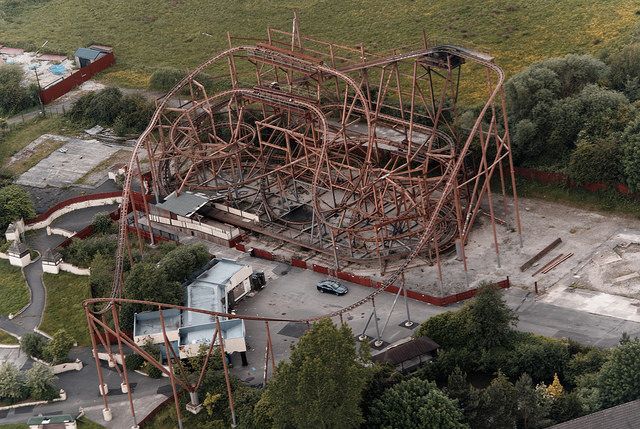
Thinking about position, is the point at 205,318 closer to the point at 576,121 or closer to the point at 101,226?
the point at 101,226

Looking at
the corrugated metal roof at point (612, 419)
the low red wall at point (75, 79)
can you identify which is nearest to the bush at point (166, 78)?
the low red wall at point (75, 79)

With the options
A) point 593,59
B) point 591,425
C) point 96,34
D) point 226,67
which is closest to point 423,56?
point 593,59

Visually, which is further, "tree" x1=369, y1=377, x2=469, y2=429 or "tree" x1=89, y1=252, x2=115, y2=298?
"tree" x1=89, y1=252, x2=115, y2=298

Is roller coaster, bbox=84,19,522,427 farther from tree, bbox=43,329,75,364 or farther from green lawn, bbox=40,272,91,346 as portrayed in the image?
tree, bbox=43,329,75,364

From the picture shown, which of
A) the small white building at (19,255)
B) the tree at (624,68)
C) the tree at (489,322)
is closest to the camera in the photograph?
the tree at (489,322)

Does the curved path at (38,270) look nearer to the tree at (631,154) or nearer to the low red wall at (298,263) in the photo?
the low red wall at (298,263)

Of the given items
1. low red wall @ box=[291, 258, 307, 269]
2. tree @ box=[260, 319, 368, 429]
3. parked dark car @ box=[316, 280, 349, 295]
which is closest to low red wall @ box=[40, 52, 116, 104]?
low red wall @ box=[291, 258, 307, 269]

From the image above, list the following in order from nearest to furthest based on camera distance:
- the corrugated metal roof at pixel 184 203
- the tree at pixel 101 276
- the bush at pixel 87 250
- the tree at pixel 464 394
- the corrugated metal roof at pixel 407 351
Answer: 1. the tree at pixel 464 394
2. the corrugated metal roof at pixel 407 351
3. the tree at pixel 101 276
4. the bush at pixel 87 250
5. the corrugated metal roof at pixel 184 203
